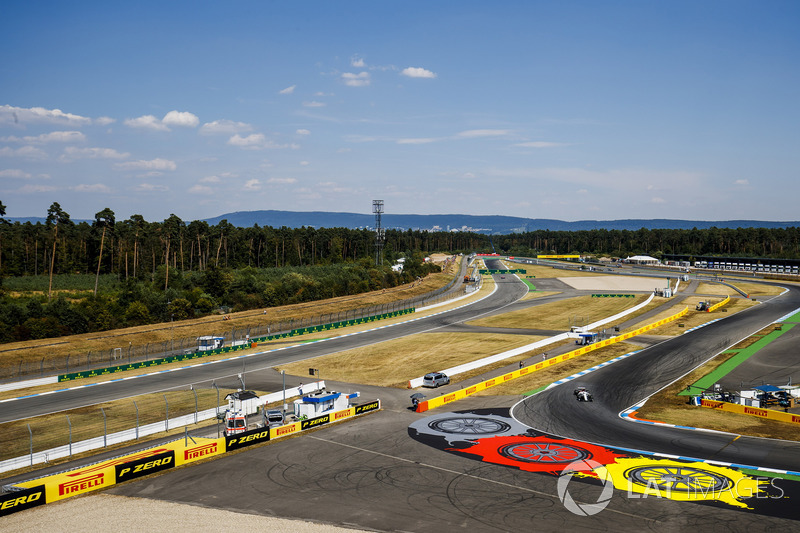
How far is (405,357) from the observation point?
213 feet

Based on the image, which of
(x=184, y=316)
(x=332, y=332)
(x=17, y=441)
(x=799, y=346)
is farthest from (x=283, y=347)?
(x=799, y=346)

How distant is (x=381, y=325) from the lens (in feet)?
287

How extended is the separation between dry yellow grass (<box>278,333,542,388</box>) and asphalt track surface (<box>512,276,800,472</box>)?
13.6 metres

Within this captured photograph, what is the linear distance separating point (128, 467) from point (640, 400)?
3731 centimetres

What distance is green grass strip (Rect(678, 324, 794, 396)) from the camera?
48188mm

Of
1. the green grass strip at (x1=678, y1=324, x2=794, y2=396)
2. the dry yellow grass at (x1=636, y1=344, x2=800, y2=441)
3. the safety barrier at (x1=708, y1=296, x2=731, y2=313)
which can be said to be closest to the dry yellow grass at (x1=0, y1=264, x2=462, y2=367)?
the dry yellow grass at (x1=636, y1=344, x2=800, y2=441)

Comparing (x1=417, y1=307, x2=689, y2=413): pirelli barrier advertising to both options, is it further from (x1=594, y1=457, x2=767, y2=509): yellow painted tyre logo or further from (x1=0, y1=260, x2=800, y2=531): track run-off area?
(x1=594, y1=457, x2=767, y2=509): yellow painted tyre logo

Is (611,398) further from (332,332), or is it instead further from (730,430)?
(332,332)

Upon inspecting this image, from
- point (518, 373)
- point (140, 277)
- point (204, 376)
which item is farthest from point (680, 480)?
point (140, 277)

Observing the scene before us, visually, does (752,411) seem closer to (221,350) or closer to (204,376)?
(204,376)

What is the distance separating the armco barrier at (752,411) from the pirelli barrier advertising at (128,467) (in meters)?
29.3

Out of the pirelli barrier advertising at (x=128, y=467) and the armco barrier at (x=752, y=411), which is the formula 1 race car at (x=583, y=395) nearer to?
the armco barrier at (x=752, y=411)

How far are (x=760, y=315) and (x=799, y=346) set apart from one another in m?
24.7

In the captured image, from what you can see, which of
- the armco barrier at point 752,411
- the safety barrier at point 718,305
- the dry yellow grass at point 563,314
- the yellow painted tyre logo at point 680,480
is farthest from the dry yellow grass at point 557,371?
the safety barrier at point 718,305
